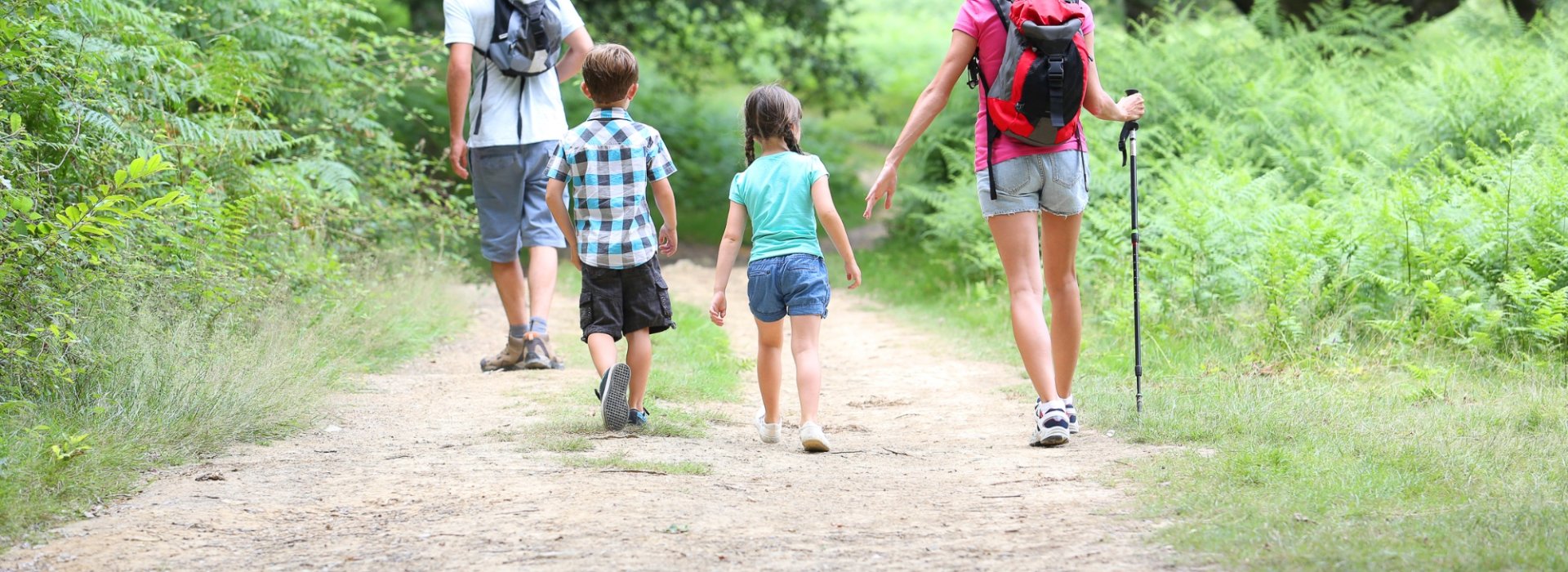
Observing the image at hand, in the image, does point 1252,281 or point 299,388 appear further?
point 1252,281

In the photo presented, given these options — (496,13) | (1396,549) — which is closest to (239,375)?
(496,13)

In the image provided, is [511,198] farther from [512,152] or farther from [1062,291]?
[1062,291]

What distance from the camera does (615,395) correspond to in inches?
201


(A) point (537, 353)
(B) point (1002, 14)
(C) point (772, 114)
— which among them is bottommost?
(A) point (537, 353)

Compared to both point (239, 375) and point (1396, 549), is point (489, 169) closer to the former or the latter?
point (239, 375)

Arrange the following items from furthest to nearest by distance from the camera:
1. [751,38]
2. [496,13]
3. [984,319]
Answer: [751,38]
[984,319]
[496,13]

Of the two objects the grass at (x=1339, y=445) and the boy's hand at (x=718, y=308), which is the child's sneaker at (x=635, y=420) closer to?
the boy's hand at (x=718, y=308)

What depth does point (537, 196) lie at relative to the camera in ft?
22.9

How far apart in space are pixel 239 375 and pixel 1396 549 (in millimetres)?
4200

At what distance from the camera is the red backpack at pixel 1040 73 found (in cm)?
470

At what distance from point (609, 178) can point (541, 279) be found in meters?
1.88

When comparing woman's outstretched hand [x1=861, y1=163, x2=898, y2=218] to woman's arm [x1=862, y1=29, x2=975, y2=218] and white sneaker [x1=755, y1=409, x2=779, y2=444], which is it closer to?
woman's arm [x1=862, y1=29, x2=975, y2=218]

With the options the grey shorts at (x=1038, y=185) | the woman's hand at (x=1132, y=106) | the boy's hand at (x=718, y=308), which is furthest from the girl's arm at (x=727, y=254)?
the woman's hand at (x=1132, y=106)

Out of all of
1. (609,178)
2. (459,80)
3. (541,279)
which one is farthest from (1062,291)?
(459,80)
